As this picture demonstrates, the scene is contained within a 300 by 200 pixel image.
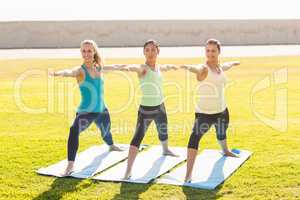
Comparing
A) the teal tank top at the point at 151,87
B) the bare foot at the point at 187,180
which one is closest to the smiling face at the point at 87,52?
the teal tank top at the point at 151,87

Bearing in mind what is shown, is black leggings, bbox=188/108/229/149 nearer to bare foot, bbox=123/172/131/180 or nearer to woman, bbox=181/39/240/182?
woman, bbox=181/39/240/182

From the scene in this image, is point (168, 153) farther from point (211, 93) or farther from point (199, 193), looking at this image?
A: point (199, 193)

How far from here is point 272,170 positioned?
24.1ft

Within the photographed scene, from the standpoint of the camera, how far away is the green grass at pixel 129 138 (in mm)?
6477

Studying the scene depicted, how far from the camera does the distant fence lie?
36750 millimetres

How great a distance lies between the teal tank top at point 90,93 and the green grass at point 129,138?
3.87 feet

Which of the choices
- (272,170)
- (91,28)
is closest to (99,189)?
A: (272,170)

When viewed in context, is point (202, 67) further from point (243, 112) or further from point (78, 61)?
point (78, 61)

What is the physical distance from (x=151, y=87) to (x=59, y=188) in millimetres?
1974

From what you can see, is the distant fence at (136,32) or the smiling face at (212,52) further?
the distant fence at (136,32)

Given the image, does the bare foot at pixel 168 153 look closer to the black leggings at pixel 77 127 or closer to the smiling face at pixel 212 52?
the black leggings at pixel 77 127

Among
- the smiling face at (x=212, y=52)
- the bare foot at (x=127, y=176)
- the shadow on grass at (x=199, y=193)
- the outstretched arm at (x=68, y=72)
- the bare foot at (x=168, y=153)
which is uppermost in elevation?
the smiling face at (x=212, y=52)

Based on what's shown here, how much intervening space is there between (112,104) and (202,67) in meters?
7.39

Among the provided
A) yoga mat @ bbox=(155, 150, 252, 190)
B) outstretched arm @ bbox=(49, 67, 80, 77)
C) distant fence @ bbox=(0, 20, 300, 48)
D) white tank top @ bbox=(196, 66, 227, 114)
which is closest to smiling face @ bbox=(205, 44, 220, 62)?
white tank top @ bbox=(196, 66, 227, 114)
